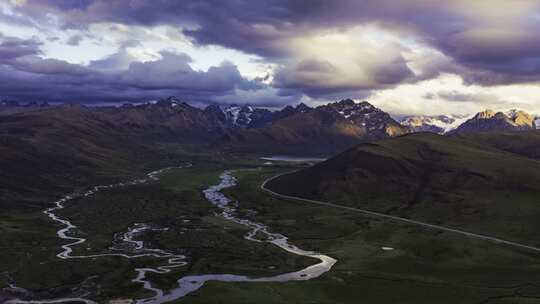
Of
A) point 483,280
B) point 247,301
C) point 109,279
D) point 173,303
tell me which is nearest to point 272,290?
point 247,301

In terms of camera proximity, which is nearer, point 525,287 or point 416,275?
point 525,287

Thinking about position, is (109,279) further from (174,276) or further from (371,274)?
(371,274)

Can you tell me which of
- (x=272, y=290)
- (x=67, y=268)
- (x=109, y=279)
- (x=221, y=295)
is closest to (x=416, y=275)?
(x=272, y=290)

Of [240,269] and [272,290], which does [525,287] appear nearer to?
[272,290]

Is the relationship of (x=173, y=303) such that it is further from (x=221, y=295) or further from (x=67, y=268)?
(x=67, y=268)

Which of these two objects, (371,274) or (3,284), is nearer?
(3,284)

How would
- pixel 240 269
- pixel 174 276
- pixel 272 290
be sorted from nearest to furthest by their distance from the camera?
pixel 272 290 → pixel 174 276 → pixel 240 269

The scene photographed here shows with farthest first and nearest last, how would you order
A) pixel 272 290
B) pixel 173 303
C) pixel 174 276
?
pixel 174 276
pixel 272 290
pixel 173 303

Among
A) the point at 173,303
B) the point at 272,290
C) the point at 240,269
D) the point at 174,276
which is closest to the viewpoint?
the point at 173,303

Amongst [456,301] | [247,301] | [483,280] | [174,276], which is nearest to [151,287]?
[174,276]
